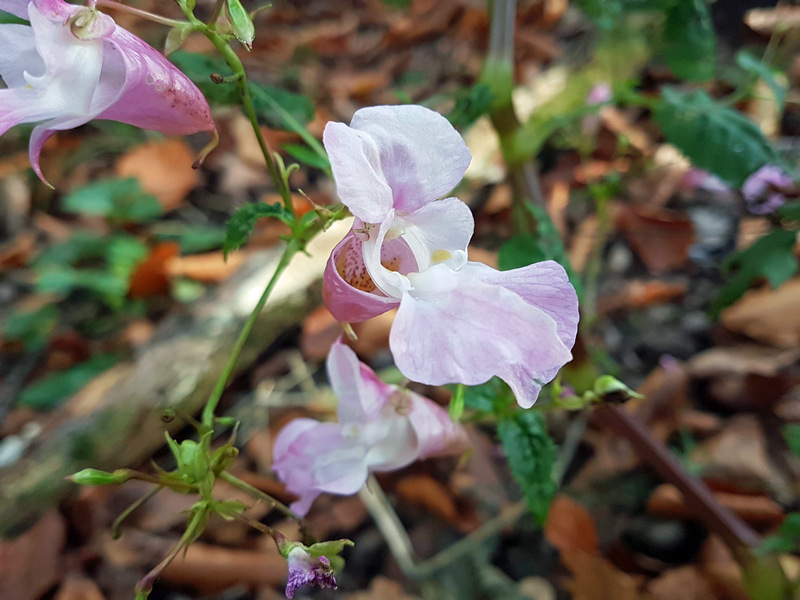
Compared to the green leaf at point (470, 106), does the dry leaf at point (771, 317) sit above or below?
below

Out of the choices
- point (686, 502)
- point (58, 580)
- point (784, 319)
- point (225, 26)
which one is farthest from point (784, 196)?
point (58, 580)

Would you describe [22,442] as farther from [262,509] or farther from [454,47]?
[454,47]

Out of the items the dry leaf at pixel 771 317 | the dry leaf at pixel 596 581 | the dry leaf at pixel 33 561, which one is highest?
the dry leaf at pixel 771 317

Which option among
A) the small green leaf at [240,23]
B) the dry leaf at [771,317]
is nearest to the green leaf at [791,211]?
the dry leaf at [771,317]

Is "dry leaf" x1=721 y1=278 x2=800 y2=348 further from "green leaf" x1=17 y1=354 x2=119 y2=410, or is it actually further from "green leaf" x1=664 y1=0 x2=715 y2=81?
"green leaf" x1=17 y1=354 x2=119 y2=410

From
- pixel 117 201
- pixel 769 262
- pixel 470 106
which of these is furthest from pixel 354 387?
pixel 117 201

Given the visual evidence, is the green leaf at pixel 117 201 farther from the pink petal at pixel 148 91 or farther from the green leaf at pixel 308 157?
the pink petal at pixel 148 91
